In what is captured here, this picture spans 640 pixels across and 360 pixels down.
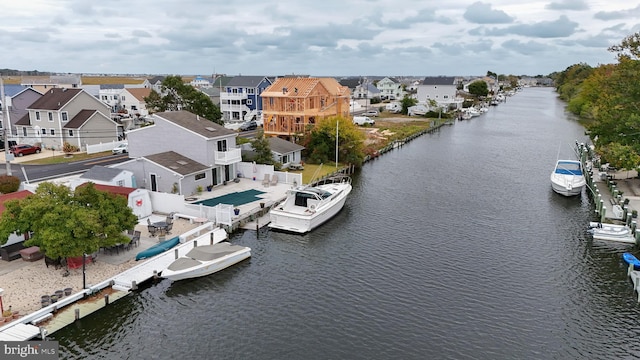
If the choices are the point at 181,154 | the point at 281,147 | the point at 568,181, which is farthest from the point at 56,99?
the point at 568,181

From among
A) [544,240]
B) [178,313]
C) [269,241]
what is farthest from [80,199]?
[544,240]

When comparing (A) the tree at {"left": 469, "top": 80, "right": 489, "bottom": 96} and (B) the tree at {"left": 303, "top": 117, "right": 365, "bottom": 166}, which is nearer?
(B) the tree at {"left": 303, "top": 117, "right": 365, "bottom": 166}

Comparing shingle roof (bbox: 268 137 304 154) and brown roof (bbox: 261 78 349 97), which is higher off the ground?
brown roof (bbox: 261 78 349 97)

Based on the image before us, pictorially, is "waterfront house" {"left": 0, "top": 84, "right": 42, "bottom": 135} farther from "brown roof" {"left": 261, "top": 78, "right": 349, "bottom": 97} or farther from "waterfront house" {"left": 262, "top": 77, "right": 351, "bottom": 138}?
"waterfront house" {"left": 262, "top": 77, "right": 351, "bottom": 138}

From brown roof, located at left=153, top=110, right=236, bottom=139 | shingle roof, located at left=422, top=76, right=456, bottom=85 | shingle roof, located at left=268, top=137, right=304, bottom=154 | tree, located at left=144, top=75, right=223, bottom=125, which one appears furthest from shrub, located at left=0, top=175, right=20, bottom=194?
shingle roof, located at left=422, top=76, right=456, bottom=85

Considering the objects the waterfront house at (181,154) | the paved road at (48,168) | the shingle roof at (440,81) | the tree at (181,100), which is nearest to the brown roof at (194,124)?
the waterfront house at (181,154)

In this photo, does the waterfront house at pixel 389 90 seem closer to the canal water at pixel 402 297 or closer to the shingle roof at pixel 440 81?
the shingle roof at pixel 440 81

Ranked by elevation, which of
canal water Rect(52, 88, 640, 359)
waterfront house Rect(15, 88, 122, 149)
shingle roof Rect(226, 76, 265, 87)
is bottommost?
canal water Rect(52, 88, 640, 359)
